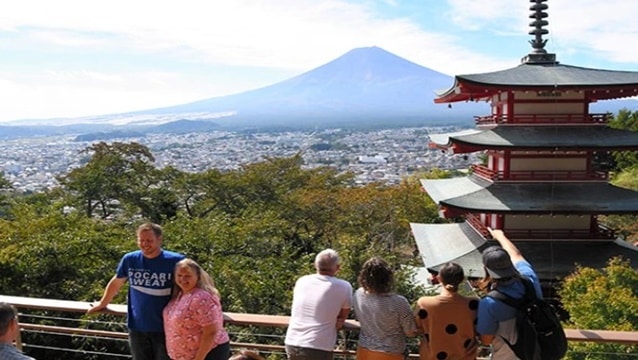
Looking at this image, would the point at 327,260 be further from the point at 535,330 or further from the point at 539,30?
the point at 539,30

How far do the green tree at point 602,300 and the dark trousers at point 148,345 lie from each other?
7257mm

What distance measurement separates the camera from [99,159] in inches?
1180

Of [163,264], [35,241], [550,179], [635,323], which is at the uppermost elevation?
[163,264]

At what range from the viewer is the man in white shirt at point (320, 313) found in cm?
385

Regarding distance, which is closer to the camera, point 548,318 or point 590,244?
point 548,318

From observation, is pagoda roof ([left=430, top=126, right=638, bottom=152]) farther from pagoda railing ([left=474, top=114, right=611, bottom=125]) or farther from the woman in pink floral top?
the woman in pink floral top

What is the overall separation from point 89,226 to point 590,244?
47.3 ft

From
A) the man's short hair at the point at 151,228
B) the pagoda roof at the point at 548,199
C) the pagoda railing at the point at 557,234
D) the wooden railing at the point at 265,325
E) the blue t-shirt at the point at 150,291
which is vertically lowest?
the pagoda railing at the point at 557,234

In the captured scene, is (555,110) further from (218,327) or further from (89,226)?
(89,226)

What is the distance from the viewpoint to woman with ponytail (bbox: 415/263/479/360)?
3.57 meters

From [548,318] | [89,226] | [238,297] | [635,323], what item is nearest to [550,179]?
[635,323]

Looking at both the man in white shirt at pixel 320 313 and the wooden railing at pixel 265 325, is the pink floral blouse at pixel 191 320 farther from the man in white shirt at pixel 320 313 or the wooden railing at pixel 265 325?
the man in white shirt at pixel 320 313

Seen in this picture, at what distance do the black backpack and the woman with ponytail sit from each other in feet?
0.71

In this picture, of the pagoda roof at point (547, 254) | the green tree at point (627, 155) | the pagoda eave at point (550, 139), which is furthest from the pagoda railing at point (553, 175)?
the green tree at point (627, 155)
